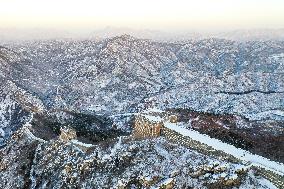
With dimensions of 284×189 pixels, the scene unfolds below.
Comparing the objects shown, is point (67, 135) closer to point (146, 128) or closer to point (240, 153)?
A: point (146, 128)

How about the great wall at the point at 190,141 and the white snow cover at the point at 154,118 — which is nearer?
the great wall at the point at 190,141

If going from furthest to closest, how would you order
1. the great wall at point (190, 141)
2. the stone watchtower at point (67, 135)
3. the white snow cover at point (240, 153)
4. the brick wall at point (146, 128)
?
the stone watchtower at point (67, 135), the brick wall at point (146, 128), the white snow cover at point (240, 153), the great wall at point (190, 141)

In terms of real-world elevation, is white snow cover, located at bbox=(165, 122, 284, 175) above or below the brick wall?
above

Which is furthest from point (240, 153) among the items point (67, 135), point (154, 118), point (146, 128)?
point (67, 135)

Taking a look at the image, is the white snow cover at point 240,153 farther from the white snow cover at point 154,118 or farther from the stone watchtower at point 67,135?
the stone watchtower at point 67,135

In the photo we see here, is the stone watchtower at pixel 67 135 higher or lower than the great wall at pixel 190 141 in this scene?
lower

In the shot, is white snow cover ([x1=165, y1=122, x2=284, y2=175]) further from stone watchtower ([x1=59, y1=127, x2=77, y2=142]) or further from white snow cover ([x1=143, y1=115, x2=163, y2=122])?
stone watchtower ([x1=59, y1=127, x2=77, y2=142])

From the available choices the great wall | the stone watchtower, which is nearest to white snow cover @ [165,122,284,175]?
the great wall

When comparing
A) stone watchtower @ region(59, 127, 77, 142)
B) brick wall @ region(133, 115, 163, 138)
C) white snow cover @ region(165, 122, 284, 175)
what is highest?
white snow cover @ region(165, 122, 284, 175)

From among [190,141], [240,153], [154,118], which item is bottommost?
[154,118]

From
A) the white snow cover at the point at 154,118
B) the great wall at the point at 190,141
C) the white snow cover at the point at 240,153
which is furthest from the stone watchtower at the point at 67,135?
the white snow cover at the point at 240,153

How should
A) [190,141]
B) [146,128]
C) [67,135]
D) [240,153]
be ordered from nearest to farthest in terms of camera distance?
[240,153], [190,141], [146,128], [67,135]

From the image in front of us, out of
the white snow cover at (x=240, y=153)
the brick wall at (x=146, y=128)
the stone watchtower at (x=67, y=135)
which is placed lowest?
the stone watchtower at (x=67, y=135)
